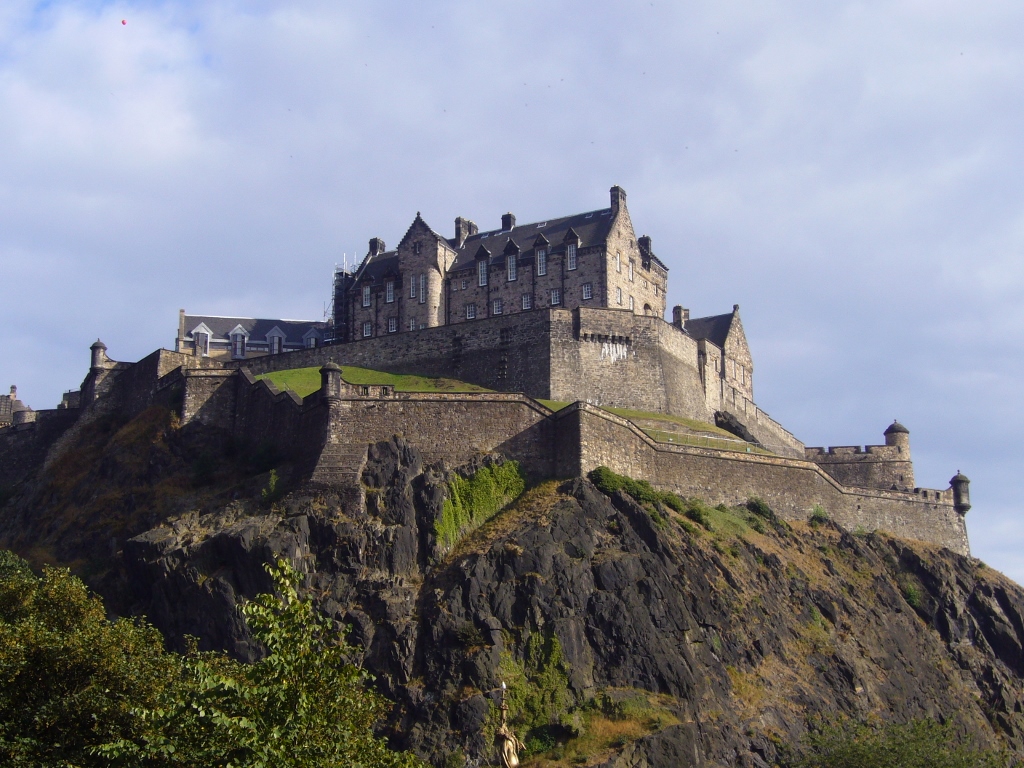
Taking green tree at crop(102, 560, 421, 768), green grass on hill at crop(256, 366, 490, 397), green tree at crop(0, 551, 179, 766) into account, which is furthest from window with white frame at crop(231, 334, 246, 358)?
green tree at crop(102, 560, 421, 768)

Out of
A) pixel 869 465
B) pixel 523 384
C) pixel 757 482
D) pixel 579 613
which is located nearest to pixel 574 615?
pixel 579 613

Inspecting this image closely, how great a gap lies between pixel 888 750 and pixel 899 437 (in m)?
36.6

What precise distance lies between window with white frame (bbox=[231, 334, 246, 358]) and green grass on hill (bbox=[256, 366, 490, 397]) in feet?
53.7

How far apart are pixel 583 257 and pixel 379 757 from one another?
51.4m

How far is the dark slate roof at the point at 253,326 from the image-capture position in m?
89.6

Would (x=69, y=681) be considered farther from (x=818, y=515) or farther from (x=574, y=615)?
(x=818, y=515)

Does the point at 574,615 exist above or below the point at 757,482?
below

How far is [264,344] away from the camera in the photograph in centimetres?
8956

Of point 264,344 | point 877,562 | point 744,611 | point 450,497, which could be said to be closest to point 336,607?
point 450,497

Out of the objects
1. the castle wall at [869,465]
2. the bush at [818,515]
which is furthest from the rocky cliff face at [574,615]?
the castle wall at [869,465]

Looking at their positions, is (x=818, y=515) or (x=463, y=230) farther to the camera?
(x=463, y=230)

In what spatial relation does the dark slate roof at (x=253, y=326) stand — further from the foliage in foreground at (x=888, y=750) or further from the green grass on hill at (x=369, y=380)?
the foliage in foreground at (x=888, y=750)

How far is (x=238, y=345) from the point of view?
8900 cm

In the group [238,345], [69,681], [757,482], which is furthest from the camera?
[238,345]
